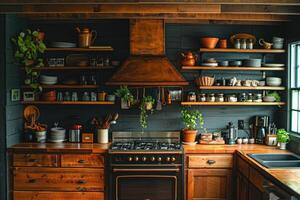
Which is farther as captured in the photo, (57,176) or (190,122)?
(190,122)

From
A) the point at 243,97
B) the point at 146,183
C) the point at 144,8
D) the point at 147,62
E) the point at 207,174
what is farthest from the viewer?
the point at 243,97

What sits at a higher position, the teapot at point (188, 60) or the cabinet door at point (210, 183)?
the teapot at point (188, 60)

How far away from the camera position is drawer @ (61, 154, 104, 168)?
Answer: 177 inches

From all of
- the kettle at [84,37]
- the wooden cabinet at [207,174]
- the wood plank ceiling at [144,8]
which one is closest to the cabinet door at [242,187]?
the wooden cabinet at [207,174]

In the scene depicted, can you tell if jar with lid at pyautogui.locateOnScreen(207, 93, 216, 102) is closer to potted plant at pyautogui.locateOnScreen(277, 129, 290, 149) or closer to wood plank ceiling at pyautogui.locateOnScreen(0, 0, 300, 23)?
potted plant at pyautogui.locateOnScreen(277, 129, 290, 149)

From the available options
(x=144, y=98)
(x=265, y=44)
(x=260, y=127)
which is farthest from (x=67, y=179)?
(x=265, y=44)

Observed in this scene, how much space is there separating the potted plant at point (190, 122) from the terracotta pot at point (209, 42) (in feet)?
2.95

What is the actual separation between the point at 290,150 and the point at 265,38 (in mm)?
1579

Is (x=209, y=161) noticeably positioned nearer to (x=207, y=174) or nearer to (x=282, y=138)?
(x=207, y=174)

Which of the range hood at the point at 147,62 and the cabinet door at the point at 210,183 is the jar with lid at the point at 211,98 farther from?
the cabinet door at the point at 210,183

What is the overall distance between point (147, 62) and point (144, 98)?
1.77 feet

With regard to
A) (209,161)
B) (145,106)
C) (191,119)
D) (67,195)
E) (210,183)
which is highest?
(145,106)

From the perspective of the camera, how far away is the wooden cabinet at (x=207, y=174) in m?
4.52

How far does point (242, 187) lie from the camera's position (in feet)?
14.0
